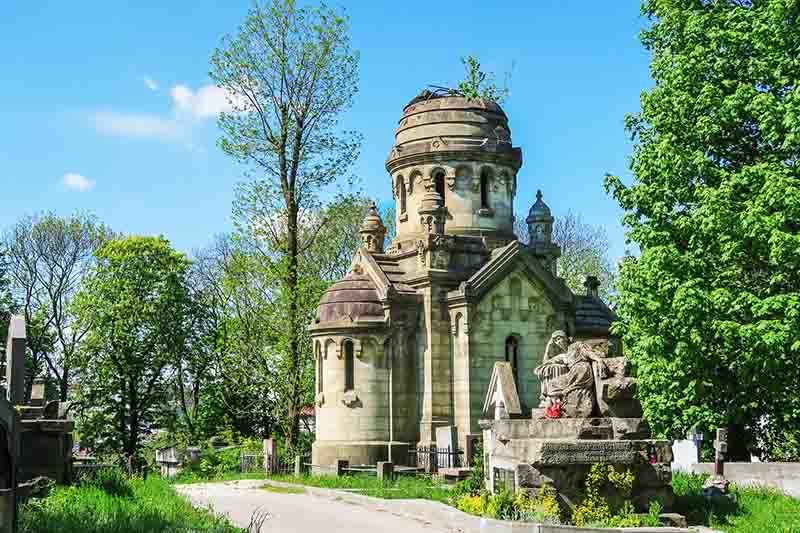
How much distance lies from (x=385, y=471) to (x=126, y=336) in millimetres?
19717

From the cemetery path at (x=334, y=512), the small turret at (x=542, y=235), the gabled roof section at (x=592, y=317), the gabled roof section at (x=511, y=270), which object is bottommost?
the cemetery path at (x=334, y=512)

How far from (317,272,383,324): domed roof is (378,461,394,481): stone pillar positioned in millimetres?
5482

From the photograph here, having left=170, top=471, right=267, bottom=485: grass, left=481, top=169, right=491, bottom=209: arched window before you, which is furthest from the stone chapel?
left=170, top=471, right=267, bottom=485: grass

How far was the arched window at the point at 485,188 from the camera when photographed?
31.6 meters

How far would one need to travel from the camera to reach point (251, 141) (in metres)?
34.8

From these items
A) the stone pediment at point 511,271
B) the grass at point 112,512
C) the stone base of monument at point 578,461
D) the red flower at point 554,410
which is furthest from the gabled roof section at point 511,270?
the grass at point 112,512

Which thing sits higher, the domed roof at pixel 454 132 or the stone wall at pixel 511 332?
the domed roof at pixel 454 132

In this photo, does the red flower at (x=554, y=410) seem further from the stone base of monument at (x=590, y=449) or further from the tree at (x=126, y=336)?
the tree at (x=126, y=336)

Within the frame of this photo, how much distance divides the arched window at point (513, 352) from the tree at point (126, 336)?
18479 millimetres

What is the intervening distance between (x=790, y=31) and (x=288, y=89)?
62.7 ft

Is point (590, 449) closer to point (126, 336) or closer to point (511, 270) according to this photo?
point (511, 270)

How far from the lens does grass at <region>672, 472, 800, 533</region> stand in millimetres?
14805

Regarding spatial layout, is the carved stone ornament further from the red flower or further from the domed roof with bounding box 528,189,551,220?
the red flower

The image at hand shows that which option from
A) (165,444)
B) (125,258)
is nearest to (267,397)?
(165,444)
